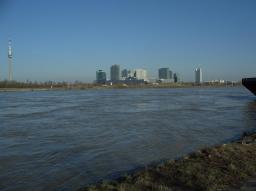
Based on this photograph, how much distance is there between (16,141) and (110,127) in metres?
7.23

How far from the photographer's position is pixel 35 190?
1027 centimetres

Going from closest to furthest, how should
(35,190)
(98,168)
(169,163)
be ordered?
(35,190), (169,163), (98,168)

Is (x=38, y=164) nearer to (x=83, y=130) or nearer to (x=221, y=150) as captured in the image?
(x=221, y=150)

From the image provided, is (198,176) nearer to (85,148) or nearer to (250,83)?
(85,148)

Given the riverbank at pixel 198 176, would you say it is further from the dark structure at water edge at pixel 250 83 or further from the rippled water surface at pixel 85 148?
the dark structure at water edge at pixel 250 83

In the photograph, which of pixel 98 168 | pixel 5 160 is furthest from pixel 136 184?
pixel 5 160

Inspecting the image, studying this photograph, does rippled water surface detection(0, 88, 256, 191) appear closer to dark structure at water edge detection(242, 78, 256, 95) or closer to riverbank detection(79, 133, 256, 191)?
riverbank detection(79, 133, 256, 191)

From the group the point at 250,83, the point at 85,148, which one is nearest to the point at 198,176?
the point at 85,148

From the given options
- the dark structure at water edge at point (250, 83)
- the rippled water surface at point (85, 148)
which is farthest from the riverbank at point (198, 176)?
the dark structure at water edge at point (250, 83)

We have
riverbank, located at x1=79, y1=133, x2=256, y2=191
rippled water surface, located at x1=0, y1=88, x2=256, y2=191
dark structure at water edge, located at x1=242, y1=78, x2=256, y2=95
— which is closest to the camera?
riverbank, located at x1=79, y1=133, x2=256, y2=191

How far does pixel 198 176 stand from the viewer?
9344mm

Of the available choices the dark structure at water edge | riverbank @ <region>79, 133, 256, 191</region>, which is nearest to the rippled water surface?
riverbank @ <region>79, 133, 256, 191</region>

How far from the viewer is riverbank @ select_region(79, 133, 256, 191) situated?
335 inches

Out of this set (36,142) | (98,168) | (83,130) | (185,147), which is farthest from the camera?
(83,130)
